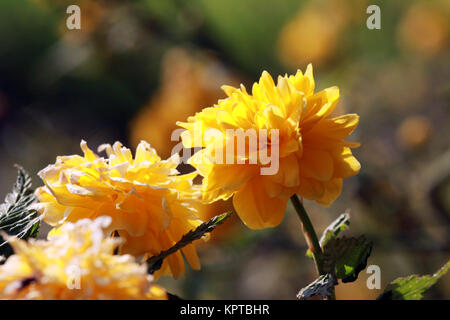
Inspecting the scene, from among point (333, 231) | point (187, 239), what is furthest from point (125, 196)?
point (333, 231)

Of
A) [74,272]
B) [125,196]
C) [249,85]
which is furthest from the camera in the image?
[249,85]

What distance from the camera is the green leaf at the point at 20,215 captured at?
37 centimetres

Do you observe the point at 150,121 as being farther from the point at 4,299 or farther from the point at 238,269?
the point at 4,299

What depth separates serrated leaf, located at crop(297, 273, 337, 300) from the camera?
338mm

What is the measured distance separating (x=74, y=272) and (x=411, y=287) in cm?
21

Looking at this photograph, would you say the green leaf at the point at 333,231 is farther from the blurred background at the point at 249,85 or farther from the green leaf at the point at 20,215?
the blurred background at the point at 249,85

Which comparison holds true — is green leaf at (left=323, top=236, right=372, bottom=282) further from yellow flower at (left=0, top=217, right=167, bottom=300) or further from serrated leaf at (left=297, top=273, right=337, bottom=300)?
yellow flower at (left=0, top=217, right=167, bottom=300)

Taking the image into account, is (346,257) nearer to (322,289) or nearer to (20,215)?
(322,289)

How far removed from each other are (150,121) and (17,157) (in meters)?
0.61

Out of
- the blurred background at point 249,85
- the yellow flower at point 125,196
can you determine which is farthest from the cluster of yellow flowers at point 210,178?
the blurred background at point 249,85

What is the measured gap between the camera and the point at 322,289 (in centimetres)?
34

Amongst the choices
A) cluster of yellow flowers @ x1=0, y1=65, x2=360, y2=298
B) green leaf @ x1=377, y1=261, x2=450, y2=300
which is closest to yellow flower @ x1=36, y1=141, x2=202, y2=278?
cluster of yellow flowers @ x1=0, y1=65, x2=360, y2=298

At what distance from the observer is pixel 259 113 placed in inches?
15.4

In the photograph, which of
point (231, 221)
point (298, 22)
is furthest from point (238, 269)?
point (298, 22)
